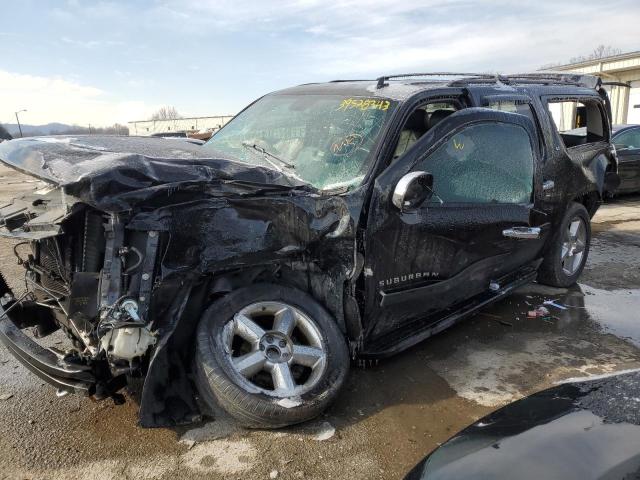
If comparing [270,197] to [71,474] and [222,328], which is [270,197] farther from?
[71,474]

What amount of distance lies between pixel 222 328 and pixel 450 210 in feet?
5.68

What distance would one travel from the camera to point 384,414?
3105mm

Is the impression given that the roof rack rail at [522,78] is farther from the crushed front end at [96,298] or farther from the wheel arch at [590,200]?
the crushed front end at [96,298]

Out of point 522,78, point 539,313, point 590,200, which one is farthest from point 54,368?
point 590,200

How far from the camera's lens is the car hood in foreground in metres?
1.61

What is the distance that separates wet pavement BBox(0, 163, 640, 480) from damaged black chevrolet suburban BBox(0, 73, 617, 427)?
7.2 inches

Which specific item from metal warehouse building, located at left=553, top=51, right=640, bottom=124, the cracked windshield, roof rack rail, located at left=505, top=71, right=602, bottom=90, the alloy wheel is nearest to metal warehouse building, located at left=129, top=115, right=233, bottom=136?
metal warehouse building, located at left=553, top=51, right=640, bottom=124

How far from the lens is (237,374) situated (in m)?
2.79

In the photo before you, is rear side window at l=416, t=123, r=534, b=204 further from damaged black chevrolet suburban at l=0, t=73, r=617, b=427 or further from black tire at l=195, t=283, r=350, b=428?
black tire at l=195, t=283, r=350, b=428

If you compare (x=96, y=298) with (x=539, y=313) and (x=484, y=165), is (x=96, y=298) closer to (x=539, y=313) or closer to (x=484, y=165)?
(x=484, y=165)

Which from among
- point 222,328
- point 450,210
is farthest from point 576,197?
point 222,328

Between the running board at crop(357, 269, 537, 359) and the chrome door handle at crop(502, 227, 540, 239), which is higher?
the chrome door handle at crop(502, 227, 540, 239)

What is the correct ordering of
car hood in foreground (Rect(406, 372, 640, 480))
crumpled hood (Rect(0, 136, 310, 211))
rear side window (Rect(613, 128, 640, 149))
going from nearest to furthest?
car hood in foreground (Rect(406, 372, 640, 480)), crumpled hood (Rect(0, 136, 310, 211)), rear side window (Rect(613, 128, 640, 149))

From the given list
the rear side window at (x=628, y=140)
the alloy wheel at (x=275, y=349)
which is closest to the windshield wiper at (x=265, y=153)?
the alloy wheel at (x=275, y=349)
